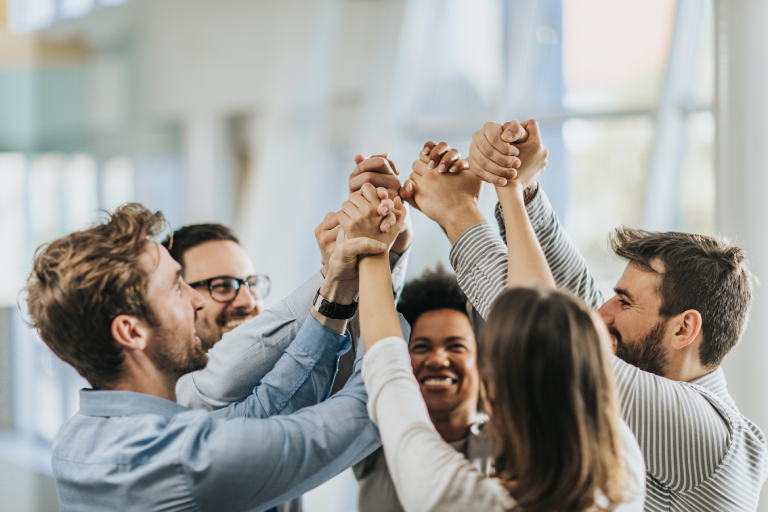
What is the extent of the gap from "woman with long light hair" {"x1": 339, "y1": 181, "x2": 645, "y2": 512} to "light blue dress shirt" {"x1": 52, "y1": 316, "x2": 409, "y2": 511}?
176mm

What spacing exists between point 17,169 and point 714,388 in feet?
14.5

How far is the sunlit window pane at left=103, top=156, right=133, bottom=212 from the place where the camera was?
513 cm

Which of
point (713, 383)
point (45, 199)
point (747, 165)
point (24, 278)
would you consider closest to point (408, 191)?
point (713, 383)

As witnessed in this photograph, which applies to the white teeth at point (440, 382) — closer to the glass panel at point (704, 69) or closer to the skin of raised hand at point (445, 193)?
the skin of raised hand at point (445, 193)

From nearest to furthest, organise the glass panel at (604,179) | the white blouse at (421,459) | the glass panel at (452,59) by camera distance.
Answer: the white blouse at (421,459) → the glass panel at (604,179) → the glass panel at (452,59)

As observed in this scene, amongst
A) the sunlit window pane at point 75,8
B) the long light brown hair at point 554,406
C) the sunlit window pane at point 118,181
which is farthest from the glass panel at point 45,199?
the long light brown hair at point 554,406

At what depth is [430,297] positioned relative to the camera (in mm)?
1947

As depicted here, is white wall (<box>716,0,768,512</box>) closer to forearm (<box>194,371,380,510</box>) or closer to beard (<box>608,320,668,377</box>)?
beard (<box>608,320,668,377</box>)

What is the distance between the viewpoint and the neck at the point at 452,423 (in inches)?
71.7

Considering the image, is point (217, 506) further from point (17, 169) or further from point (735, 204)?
point (17, 169)

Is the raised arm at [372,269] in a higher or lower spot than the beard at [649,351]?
higher

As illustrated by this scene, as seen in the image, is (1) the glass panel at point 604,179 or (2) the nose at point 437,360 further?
(1) the glass panel at point 604,179

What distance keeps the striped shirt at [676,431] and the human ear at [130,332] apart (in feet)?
2.13

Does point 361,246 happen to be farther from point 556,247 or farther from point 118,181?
point 118,181
